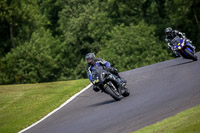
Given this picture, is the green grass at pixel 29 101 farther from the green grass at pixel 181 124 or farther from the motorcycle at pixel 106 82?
the green grass at pixel 181 124

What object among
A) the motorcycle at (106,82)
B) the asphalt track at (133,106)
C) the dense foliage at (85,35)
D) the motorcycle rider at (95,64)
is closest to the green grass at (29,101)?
the asphalt track at (133,106)

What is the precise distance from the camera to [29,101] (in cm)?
1855

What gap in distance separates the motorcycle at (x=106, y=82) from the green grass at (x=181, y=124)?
4425mm

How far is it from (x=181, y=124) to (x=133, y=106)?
14.0 feet

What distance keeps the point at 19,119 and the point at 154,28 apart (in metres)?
36.8

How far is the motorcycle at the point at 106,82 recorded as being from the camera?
14.1 meters

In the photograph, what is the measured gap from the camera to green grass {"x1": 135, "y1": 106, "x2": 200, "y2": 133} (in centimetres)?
800

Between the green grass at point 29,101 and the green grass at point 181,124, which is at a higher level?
the green grass at point 181,124

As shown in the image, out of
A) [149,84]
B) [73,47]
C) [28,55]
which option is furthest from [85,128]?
[73,47]

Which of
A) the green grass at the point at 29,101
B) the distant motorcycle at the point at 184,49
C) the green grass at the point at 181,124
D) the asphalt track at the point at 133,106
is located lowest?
the green grass at the point at 29,101

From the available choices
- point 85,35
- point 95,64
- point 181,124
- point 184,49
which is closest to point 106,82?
point 95,64

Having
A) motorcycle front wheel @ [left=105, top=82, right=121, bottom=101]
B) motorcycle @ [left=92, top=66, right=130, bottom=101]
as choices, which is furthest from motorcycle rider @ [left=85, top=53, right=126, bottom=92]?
motorcycle front wheel @ [left=105, top=82, right=121, bottom=101]

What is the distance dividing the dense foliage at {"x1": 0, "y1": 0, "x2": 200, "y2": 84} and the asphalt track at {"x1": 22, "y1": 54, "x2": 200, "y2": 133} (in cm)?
2820

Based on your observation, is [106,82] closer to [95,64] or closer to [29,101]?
[95,64]
